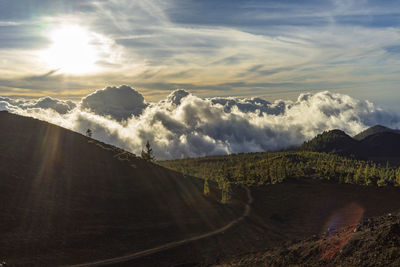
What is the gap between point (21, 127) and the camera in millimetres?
102188

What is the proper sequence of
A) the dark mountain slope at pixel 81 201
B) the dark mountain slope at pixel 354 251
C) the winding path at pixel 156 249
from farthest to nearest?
the dark mountain slope at pixel 81 201
the winding path at pixel 156 249
the dark mountain slope at pixel 354 251

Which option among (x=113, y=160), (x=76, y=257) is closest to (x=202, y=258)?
(x=76, y=257)

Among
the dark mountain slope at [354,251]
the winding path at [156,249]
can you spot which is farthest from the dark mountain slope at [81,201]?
the dark mountain slope at [354,251]

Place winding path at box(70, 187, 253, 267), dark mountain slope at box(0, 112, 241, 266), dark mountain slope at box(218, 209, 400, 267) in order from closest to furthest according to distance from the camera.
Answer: dark mountain slope at box(218, 209, 400, 267)
winding path at box(70, 187, 253, 267)
dark mountain slope at box(0, 112, 241, 266)

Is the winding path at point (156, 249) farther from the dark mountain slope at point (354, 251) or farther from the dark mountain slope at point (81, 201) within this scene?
the dark mountain slope at point (354, 251)

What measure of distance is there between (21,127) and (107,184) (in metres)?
46.3

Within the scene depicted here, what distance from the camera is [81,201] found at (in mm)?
66000

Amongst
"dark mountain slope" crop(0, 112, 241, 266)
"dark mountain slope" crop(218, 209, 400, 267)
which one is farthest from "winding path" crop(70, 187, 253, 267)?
"dark mountain slope" crop(218, 209, 400, 267)

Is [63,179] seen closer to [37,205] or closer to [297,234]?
[37,205]

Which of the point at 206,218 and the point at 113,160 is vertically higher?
the point at 113,160

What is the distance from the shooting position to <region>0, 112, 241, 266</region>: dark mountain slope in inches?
1900

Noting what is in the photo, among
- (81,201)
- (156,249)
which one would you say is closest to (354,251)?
(156,249)

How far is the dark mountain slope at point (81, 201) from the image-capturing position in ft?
158

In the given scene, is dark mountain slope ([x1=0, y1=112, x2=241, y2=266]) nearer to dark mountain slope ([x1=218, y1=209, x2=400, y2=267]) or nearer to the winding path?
the winding path
